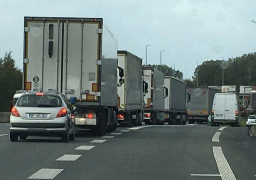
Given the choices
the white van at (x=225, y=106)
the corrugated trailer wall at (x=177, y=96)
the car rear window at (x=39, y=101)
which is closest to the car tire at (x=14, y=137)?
the car rear window at (x=39, y=101)

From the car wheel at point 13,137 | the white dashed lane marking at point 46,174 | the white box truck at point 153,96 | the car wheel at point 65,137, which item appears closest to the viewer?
the white dashed lane marking at point 46,174

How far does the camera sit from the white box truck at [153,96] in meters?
44.6

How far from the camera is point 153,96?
45.0m

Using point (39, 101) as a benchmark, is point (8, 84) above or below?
above

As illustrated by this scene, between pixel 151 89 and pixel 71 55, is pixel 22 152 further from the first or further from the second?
pixel 151 89

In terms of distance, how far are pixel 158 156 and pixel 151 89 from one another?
29.2 meters

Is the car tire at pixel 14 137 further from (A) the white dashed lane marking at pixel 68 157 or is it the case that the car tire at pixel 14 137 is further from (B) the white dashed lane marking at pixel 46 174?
(B) the white dashed lane marking at pixel 46 174

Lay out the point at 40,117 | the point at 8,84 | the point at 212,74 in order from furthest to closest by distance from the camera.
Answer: the point at 212,74
the point at 8,84
the point at 40,117

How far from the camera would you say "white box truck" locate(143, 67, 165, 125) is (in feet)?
146

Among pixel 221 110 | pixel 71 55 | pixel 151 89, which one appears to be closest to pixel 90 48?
pixel 71 55

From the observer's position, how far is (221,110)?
54.2m

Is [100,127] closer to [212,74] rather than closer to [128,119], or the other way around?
[128,119]

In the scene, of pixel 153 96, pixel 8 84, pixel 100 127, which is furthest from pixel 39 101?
pixel 8 84

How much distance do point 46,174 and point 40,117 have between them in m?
8.23
